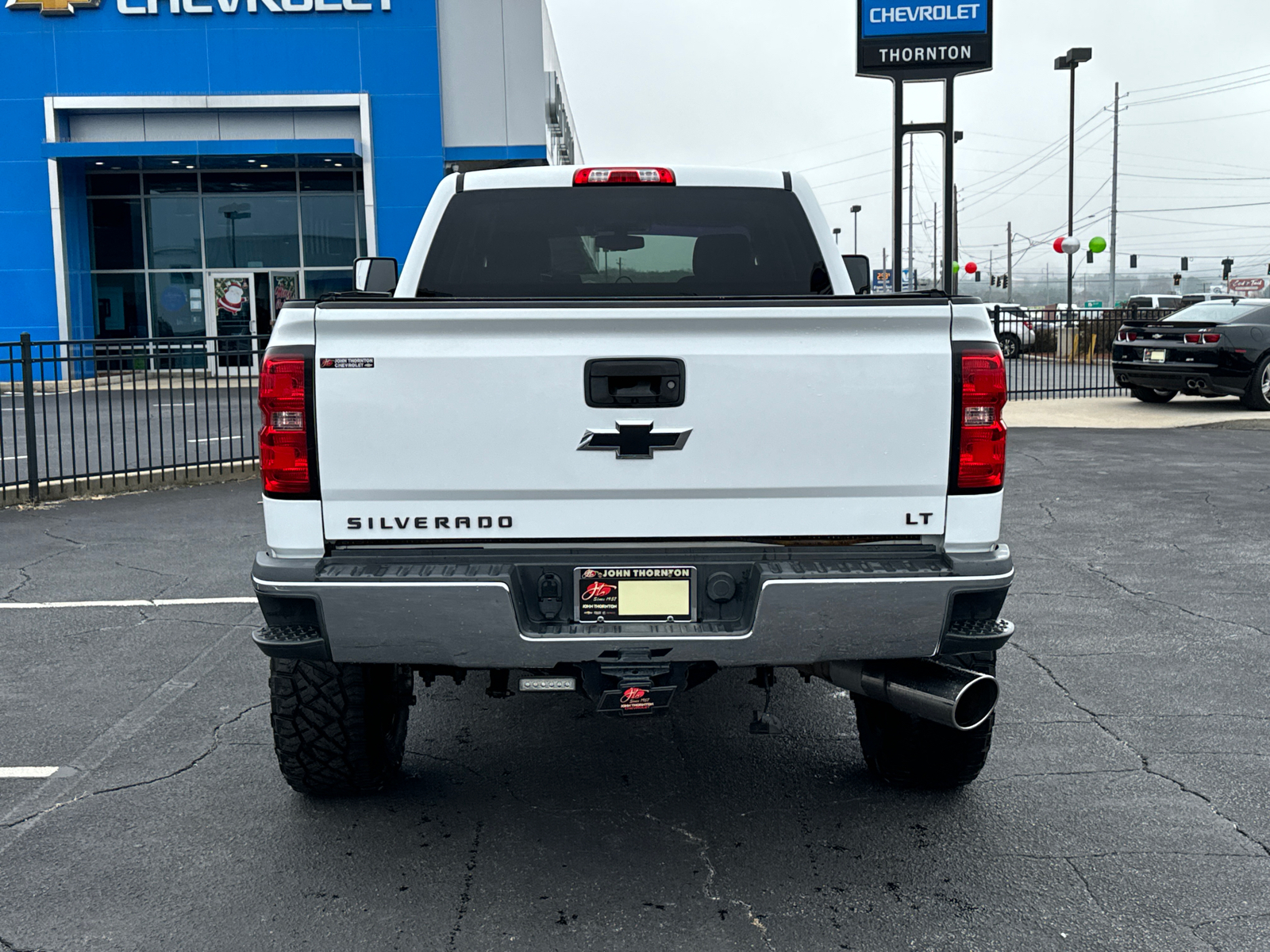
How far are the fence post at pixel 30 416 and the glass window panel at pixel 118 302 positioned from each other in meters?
20.7

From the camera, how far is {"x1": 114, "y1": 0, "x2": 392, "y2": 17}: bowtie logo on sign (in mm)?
28047

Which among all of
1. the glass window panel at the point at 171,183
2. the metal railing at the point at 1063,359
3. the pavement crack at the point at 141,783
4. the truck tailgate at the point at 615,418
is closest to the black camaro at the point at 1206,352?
the metal railing at the point at 1063,359

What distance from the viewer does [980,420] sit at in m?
3.55

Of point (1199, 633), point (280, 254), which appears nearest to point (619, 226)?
point (1199, 633)

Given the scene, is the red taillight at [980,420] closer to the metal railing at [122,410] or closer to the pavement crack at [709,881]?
the pavement crack at [709,881]

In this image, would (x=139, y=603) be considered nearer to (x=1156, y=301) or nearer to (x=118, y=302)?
(x=118, y=302)

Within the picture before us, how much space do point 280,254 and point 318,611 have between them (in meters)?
29.1

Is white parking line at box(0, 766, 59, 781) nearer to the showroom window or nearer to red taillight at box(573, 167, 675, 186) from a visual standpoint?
red taillight at box(573, 167, 675, 186)

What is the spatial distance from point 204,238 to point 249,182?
5.95ft

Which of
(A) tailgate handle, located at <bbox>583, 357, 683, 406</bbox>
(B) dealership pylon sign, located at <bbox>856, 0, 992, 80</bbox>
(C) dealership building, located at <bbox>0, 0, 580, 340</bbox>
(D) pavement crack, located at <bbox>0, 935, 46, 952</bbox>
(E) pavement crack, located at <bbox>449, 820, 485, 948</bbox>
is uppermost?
(C) dealership building, located at <bbox>0, 0, 580, 340</bbox>

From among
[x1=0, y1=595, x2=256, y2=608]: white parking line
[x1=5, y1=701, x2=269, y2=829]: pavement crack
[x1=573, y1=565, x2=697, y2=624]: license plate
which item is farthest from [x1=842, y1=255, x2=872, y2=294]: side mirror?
[x1=0, y1=595, x2=256, y2=608]: white parking line

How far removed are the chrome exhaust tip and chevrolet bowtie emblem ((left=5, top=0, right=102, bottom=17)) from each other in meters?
29.7

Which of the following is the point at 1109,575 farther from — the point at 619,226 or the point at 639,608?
the point at 639,608

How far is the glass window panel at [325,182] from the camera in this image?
30.5m
